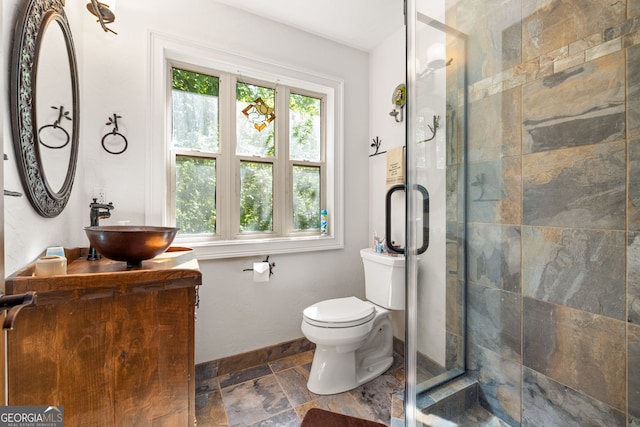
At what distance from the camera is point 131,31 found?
1.53 m

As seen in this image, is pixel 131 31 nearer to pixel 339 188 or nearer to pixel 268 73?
pixel 268 73

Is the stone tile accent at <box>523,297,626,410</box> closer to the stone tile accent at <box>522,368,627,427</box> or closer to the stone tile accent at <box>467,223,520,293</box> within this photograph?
the stone tile accent at <box>522,368,627,427</box>

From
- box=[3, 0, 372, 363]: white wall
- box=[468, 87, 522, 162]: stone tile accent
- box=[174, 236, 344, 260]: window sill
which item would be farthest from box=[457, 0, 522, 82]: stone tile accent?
box=[174, 236, 344, 260]: window sill

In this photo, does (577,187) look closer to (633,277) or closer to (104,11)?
(633,277)

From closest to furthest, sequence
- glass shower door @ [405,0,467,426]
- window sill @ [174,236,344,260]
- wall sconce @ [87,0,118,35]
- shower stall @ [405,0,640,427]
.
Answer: shower stall @ [405,0,640,427], wall sconce @ [87,0,118,35], glass shower door @ [405,0,467,426], window sill @ [174,236,344,260]

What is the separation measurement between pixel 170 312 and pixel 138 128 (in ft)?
3.86

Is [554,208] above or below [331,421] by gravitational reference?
above

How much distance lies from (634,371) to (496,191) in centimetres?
81

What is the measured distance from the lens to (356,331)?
154 centimetres

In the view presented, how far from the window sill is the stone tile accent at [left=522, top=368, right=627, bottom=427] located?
1360 millimetres

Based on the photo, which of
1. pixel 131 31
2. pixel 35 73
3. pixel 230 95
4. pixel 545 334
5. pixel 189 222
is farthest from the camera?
pixel 230 95

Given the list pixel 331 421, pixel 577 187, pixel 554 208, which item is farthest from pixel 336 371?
pixel 577 187

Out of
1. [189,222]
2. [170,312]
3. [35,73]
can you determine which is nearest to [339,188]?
[189,222]

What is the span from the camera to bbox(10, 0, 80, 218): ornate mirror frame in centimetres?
75
